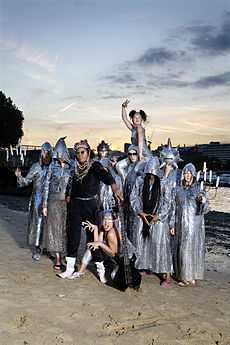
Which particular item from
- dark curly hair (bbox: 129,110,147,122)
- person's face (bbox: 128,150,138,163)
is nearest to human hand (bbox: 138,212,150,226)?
person's face (bbox: 128,150,138,163)

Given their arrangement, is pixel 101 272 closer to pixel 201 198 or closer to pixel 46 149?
pixel 201 198

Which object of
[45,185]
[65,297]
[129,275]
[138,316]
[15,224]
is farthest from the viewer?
[15,224]

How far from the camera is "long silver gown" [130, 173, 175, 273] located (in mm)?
6543

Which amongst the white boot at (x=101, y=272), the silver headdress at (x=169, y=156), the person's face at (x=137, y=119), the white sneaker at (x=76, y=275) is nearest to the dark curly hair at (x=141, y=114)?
the person's face at (x=137, y=119)

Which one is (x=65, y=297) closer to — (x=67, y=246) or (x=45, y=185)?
(x=67, y=246)

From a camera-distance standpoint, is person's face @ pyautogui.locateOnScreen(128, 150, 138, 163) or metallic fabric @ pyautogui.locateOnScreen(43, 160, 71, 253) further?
person's face @ pyautogui.locateOnScreen(128, 150, 138, 163)

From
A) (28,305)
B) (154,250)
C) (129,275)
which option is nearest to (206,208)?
(154,250)

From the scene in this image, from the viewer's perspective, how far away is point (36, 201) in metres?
7.92

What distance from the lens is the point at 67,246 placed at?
6805mm

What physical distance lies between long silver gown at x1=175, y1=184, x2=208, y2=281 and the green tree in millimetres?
49032

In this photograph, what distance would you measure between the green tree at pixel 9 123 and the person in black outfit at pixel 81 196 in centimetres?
4856

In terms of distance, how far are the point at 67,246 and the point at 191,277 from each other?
1828 mm

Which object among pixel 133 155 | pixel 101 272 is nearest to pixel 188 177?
pixel 133 155

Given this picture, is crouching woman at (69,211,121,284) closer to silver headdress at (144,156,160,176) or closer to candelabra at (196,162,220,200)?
silver headdress at (144,156,160,176)
